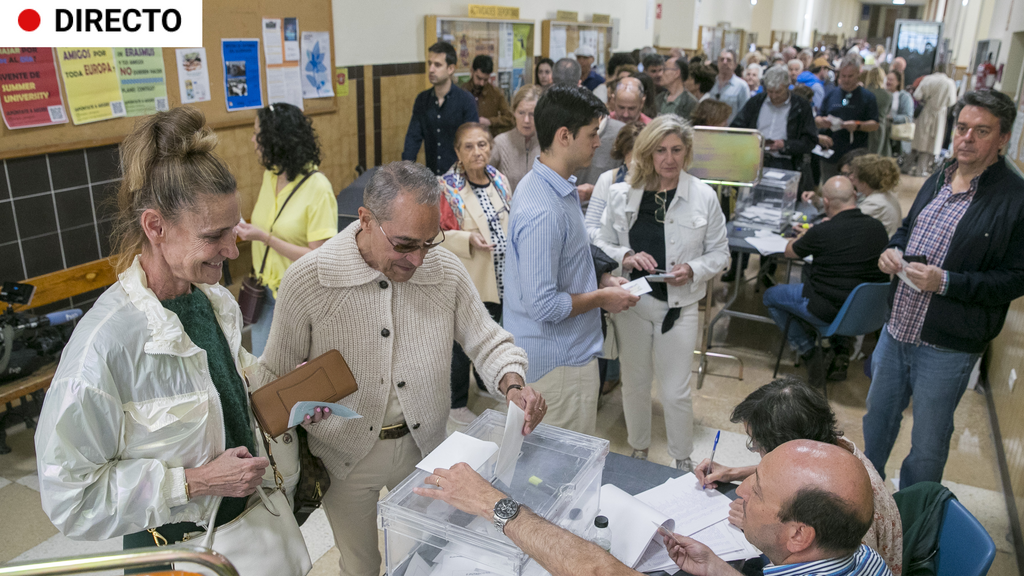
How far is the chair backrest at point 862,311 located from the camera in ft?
13.6

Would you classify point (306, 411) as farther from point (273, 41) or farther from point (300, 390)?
point (273, 41)

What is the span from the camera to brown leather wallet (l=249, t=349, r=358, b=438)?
1653 millimetres

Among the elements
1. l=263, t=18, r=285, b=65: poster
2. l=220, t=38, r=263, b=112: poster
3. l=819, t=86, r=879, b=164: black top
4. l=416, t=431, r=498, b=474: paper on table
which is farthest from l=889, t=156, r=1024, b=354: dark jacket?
l=819, t=86, r=879, b=164: black top

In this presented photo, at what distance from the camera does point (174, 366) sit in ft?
4.83

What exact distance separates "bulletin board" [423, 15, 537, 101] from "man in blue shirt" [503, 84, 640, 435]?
466 cm

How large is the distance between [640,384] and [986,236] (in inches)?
62.5

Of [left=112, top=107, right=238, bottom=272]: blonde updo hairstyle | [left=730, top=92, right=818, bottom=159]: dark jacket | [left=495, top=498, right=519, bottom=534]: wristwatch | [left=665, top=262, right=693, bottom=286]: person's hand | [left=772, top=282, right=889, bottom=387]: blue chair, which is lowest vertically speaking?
[left=772, top=282, right=889, bottom=387]: blue chair

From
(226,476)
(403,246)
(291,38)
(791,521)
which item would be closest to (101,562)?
(226,476)

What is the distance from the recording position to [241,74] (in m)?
5.05

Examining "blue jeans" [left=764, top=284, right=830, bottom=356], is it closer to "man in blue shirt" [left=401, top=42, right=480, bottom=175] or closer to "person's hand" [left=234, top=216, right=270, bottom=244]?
"man in blue shirt" [left=401, top=42, right=480, bottom=175]

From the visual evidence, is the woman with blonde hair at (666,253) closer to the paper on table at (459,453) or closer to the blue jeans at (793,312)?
the blue jeans at (793,312)

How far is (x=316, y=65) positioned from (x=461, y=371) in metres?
3.07

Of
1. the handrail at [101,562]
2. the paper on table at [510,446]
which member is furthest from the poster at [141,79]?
the handrail at [101,562]

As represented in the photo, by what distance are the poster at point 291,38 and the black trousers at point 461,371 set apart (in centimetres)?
282
